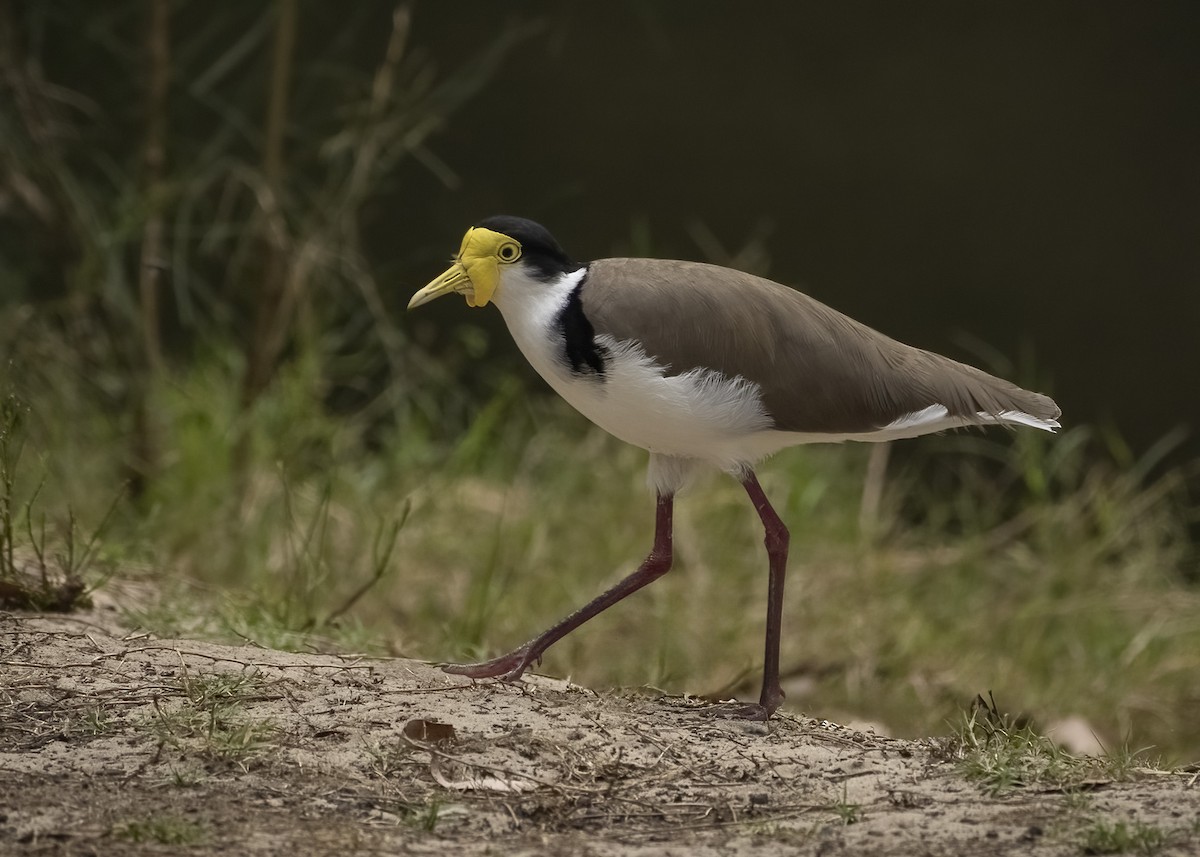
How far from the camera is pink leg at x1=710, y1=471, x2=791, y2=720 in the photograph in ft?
12.1

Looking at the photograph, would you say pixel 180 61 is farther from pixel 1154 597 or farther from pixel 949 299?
pixel 1154 597

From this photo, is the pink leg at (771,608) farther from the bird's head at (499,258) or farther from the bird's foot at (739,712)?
the bird's head at (499,258)

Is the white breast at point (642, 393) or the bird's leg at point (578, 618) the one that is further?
the bird's leg at point (578, 618)

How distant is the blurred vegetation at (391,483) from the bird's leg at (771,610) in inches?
49.9

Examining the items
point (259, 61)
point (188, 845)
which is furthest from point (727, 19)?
point (188, 845)

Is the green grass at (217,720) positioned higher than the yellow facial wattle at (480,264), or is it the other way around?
the yellow facial wattle at (480,264)

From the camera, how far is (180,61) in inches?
259

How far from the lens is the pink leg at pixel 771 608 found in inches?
145

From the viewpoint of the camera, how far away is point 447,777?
A: 3.12 m

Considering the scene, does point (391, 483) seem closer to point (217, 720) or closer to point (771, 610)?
point (771, 610)

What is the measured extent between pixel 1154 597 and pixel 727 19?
3.54m

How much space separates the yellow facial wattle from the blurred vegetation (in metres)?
1.27

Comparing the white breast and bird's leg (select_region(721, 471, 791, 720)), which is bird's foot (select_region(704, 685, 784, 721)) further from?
the white breast

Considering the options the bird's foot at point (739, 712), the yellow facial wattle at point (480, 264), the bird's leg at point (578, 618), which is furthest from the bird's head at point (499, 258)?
the bird's foot at point (739, 712)
